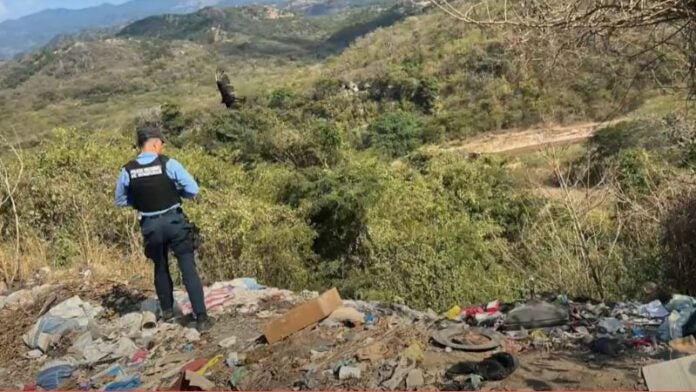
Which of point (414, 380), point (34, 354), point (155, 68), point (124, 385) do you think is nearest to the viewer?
point (414, 380)

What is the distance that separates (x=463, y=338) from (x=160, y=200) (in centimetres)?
237

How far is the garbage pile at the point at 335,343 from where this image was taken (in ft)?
14.3

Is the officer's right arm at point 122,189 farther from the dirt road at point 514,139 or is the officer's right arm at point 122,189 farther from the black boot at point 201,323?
the dirt road at point 514,139

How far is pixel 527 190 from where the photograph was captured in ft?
51.4

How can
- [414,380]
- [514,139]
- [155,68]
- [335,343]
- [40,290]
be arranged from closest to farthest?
[414,380]
[335,343]
[40,290]
[514,139]
[155,68]

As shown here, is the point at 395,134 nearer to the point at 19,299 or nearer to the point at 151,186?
the point at 19,299

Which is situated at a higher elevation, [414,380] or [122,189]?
[122,189]

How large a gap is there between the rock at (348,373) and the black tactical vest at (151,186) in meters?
1.89

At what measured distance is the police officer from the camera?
17.4ft

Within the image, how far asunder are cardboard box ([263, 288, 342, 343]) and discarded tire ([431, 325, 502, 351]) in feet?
2.89

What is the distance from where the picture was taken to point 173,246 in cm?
544

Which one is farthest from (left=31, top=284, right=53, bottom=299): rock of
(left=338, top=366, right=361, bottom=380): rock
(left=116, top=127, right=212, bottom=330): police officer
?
(left=338, top=366, right=361, bottom=380): rock

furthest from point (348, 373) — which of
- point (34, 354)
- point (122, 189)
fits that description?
point (34, 354)

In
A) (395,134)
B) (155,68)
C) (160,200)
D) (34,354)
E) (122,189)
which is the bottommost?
(155,68)
